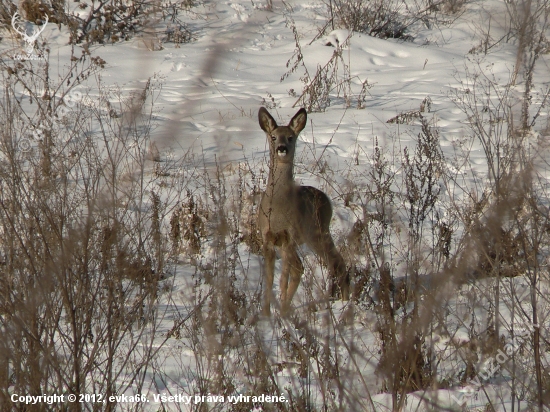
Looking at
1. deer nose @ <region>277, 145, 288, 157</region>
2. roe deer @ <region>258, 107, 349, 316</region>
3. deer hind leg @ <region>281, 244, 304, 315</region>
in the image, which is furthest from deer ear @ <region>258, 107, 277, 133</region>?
deer hind leg @ <region>281, 244, 304, 315</region>

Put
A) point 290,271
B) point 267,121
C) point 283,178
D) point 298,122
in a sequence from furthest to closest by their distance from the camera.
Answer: point 298,122
point 283,178
point 267,121
point 290,271

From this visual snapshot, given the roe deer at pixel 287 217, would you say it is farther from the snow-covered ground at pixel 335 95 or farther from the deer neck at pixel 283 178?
the snow-covered ground at pixel 335 95

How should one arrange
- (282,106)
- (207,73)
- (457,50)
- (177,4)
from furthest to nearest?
1. (457,50)
2. (282,106)
3. (177,4)
4. (207,73)

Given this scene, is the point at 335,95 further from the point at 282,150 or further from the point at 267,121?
the point at 282,150

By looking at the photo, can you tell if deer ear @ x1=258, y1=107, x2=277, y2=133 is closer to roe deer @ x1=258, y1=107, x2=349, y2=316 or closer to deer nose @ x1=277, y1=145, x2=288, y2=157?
roe deer @ x1=258, y1=107, x2=349, y2=316

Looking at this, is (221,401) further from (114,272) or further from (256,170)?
(256,170)

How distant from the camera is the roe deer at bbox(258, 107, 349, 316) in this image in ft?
18.6

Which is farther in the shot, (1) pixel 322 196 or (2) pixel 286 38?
(2) pixel 286 38

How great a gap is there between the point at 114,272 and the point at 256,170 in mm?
5190

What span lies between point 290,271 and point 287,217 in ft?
1.41

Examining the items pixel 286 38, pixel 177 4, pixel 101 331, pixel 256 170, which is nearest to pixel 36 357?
pixel 101 331

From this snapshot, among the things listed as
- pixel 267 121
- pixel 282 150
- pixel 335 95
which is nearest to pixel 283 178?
pixel 282 150

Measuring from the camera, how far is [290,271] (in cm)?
577

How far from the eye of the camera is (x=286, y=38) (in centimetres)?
1403
